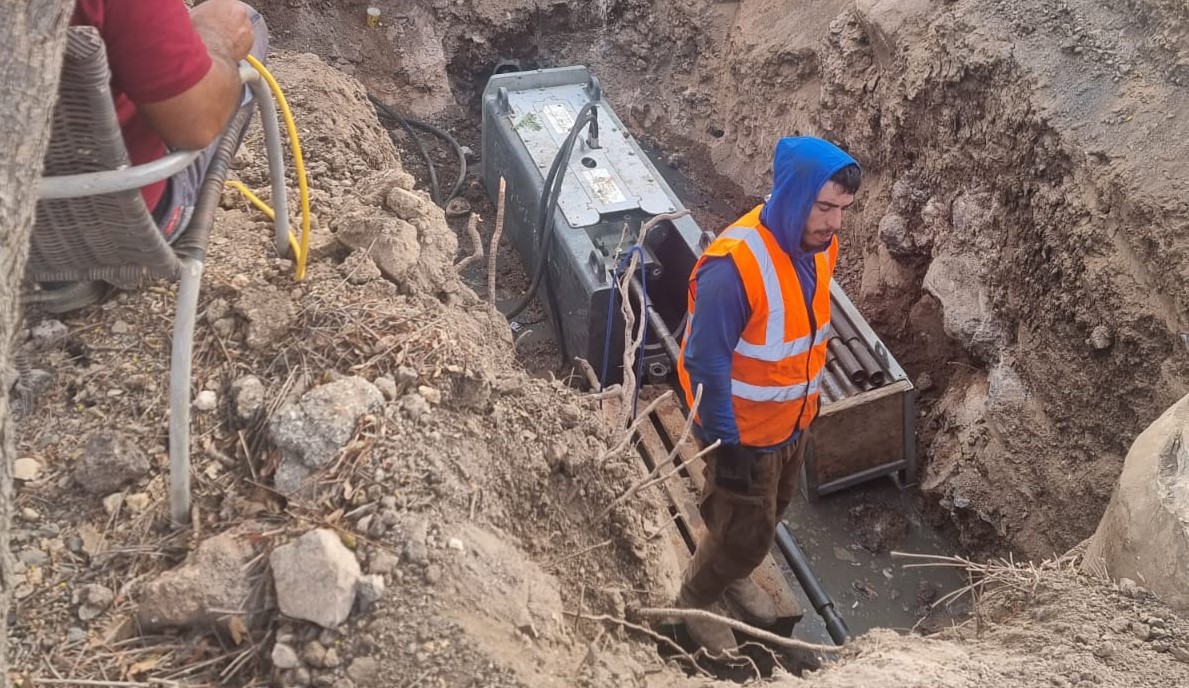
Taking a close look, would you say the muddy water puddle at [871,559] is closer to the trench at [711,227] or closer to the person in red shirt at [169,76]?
the trench at [711,227]

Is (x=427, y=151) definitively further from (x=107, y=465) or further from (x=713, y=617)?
(x=713, y=617)

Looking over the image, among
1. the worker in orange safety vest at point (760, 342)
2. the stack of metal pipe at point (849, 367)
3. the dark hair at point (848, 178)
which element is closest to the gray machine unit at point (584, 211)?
the stack of metal pipe at point (849, 367)

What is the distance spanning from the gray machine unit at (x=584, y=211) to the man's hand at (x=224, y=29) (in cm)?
257

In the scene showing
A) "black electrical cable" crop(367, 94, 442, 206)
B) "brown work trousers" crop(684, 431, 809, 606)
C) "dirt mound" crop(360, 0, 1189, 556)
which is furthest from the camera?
"black electrical cable" crop(367, 94, 442, 206)

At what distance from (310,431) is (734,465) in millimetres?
1663

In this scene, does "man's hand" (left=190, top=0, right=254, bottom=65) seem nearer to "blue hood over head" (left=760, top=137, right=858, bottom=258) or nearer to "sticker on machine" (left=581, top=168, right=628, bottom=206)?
"blue hood over head" (left=760, top=137, right=858, bottom=258)

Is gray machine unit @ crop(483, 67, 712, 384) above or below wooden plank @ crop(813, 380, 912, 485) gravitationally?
above

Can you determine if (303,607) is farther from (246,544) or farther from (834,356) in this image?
(834,356)

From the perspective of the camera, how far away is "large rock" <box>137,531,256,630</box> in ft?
6.37

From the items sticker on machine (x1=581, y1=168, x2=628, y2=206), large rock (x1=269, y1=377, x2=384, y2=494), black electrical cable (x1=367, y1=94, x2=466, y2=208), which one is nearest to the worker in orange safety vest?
large rock (x1=269, y1=377, x2=384, y2=494)

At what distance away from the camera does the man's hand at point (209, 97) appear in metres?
1.84

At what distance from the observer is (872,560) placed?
4.46 metres

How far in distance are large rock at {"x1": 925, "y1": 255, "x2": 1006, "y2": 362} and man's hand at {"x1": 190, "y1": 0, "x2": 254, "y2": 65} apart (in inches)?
141

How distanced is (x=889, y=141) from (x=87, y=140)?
14.3 ft
